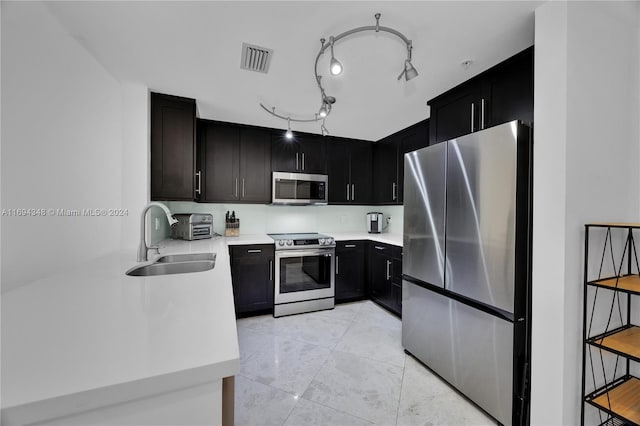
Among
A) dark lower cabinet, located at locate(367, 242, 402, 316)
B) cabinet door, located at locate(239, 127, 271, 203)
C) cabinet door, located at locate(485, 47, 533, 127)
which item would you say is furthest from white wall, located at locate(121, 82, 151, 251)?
cabinet door, located at locate(485, 47, 533, 127)

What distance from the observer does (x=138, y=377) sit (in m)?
0.56

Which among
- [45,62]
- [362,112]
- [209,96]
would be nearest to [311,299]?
[362,112]

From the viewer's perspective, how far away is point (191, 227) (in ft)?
9.26

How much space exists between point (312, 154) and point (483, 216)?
95.2 inches

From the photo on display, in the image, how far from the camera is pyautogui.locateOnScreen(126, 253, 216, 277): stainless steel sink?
1641mm

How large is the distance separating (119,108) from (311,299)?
2.74 meters

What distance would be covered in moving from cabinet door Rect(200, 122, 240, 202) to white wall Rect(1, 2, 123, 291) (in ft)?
3.84

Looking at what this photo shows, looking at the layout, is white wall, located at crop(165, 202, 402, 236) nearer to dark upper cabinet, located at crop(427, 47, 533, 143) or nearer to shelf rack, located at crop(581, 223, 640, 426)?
dark upper cabinet, located at crop(427, 47, 533, 143)

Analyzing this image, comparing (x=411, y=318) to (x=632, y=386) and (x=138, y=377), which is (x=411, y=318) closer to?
(x=632, y=386)

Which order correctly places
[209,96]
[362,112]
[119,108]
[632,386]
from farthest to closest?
[362,112] → [209,96] → [119,108] → [632,386]

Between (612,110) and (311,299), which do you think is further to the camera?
(311,299)

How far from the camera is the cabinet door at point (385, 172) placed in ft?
11.4

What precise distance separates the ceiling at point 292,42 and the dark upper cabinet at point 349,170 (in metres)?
1.32

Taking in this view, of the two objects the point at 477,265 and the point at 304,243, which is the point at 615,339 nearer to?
the point at 477,265
